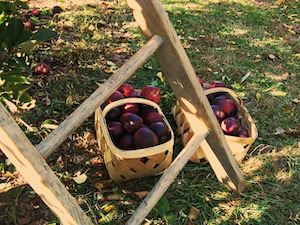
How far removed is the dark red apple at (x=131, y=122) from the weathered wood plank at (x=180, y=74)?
24 centimetres

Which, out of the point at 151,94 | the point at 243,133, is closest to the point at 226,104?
the point at 243,133

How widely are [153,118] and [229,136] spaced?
37 centimetres

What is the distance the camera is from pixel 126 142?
1.84m

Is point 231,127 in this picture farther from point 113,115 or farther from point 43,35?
point 43,35

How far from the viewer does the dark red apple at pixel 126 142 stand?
72.2 inches

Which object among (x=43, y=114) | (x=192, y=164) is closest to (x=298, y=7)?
(x=192, y=164)

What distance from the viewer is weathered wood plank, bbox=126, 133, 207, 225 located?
1526 millimetres

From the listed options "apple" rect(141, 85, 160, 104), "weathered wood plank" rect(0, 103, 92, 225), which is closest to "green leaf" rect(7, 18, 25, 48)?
"weathered wood plank" rect(0, 103, 92, 225)

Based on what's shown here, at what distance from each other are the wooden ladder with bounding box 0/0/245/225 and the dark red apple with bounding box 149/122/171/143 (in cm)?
13

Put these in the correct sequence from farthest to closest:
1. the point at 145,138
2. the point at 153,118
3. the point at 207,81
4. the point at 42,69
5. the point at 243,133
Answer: the point at 207,81
the point at 42,69
the point at 243,133
the point at 153,118
the point at 145,138

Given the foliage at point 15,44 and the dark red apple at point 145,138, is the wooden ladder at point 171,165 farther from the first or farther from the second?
the foliage at point 15,44

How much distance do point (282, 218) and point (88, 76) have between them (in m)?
1.41

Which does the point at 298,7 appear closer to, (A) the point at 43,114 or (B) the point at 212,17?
(B) the point at 212,17

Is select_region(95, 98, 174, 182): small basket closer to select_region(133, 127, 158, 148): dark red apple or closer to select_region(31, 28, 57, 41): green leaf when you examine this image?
select_region(133, 127, 158, 148): dark red apple
